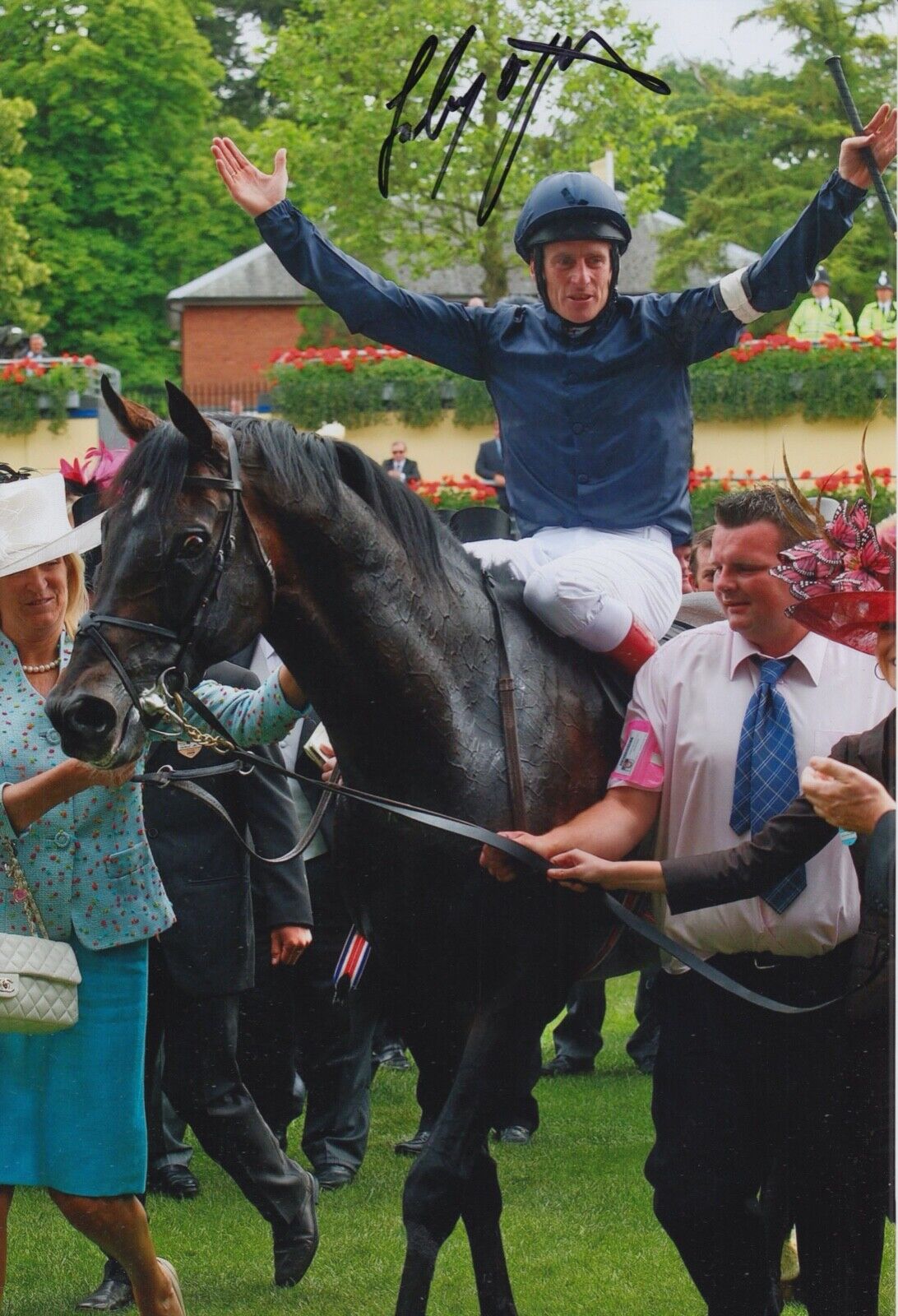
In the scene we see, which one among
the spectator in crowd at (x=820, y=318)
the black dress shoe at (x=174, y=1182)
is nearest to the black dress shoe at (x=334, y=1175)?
the black dress shoe at (x=174, y=1182)

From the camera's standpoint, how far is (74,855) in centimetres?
420

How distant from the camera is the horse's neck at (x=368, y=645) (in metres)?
3.85

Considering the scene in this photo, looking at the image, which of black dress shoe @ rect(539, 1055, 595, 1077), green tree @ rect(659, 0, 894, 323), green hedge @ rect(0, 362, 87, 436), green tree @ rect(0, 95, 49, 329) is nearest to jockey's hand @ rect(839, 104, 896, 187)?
black dress shoe @ rect(539, 1055, 595, 1077)

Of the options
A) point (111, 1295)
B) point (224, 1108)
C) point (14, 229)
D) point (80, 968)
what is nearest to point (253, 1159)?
point (224, 1108)

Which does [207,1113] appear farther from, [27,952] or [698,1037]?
[698,1037]

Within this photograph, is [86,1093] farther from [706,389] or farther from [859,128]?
[706,389]

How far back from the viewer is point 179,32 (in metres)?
26.5

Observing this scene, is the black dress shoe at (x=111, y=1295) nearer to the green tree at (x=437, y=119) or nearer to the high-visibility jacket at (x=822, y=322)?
the green tree at (x=437, y=119)

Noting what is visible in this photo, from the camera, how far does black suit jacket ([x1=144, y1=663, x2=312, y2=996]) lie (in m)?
5.39

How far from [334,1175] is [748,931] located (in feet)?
9.80

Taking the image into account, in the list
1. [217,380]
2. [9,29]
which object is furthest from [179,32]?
[9,29]

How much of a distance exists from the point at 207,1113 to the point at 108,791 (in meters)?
1.40

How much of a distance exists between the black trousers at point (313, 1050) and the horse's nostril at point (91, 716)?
9.55ft

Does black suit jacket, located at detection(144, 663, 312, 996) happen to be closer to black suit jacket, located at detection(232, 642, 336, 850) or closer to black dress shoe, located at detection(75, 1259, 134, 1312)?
black suit jacket, located at detection(232, 642, 336, 850)
